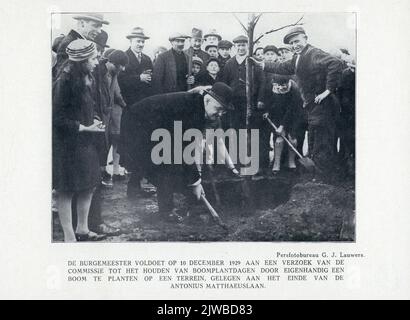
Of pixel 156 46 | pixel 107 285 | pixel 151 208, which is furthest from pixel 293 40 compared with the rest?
pixel 107 285

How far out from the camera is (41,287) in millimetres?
3555

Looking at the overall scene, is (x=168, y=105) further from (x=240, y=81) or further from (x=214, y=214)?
(x=214, y=214)

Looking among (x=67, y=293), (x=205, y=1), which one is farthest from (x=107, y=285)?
(x=205, y=1)

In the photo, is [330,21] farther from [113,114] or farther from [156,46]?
[113,114]

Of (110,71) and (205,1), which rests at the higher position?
(205,1)

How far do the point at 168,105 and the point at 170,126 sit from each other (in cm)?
15

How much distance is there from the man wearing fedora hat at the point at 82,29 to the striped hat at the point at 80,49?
3 cm

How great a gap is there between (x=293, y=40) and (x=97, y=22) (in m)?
1.41

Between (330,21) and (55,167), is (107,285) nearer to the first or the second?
(55,167)

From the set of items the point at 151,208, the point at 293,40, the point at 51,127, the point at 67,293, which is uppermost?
the point at 293,40

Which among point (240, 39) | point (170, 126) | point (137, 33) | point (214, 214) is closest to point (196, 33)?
point (240, 39)

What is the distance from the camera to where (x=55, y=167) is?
360 cm

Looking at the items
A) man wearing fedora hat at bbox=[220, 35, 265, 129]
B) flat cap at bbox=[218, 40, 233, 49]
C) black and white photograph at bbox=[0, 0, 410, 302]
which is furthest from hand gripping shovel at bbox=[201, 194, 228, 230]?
flat cap at bbox=[218, 40, 233, 49]

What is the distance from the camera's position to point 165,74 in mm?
3645
